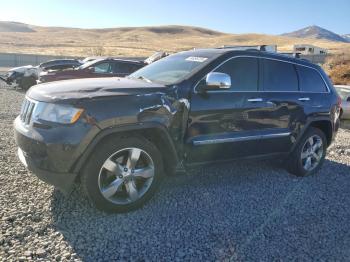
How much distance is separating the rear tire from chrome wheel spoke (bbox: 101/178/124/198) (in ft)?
9.60

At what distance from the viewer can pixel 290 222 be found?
161 inches

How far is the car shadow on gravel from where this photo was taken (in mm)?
3354

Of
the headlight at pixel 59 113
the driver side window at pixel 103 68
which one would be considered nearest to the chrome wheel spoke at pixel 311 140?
the headlight at pixel 59 113

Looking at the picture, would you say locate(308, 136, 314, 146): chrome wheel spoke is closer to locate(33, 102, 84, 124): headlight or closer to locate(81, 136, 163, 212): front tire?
locate(81, 136, 163, 212): front tire

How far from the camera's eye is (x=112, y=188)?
12.5ft

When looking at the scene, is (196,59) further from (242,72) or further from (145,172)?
(145,172)

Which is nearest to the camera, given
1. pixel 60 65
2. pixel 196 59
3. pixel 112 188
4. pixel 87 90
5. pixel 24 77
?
pixel 87 90

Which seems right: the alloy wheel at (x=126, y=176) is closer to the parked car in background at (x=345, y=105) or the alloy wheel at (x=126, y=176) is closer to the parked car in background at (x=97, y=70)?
the parked car in background at (x=97, y=70)

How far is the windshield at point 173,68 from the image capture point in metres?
4.42

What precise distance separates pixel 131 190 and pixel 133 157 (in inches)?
14.4

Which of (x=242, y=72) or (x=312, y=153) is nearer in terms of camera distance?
(x=242, y=72)

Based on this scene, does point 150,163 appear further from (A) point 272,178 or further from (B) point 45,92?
(A) point 272,178

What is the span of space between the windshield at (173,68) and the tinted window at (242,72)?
0.95 ft

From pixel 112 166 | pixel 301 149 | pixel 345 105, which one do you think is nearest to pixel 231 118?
pixel 112 166
